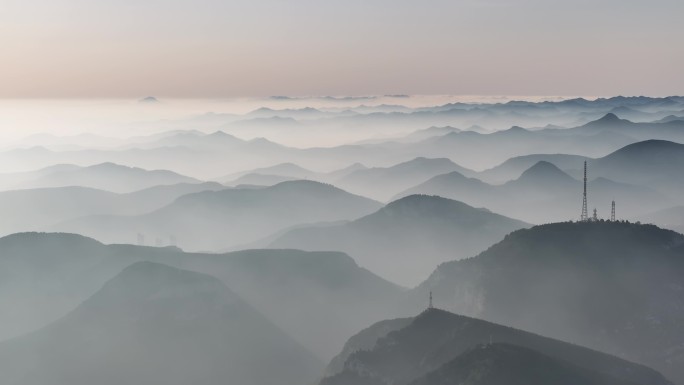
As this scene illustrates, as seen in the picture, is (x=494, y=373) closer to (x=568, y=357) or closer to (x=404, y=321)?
(x=568, y=357)

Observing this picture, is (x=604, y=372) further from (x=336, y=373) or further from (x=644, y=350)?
(x=336, y=373)

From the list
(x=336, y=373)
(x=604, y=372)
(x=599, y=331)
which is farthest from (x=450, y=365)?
(x=599, y=331)

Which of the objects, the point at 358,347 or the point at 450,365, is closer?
the point at 450,365

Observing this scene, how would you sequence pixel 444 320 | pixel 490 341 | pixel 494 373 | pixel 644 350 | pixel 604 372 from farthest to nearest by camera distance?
pixel 644 350 → pixel 444 320 → pixel 490 341 → pixel 604 372 → pixel 494 373

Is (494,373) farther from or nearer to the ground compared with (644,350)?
farther from the ground

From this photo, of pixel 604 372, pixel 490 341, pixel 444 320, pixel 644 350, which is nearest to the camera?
pixel 604 372

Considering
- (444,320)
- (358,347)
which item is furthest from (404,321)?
(444,320)
